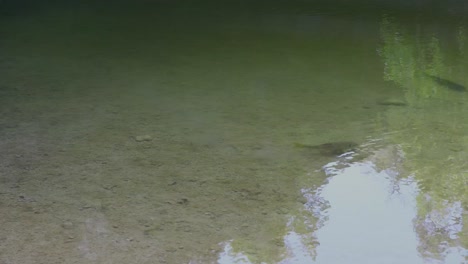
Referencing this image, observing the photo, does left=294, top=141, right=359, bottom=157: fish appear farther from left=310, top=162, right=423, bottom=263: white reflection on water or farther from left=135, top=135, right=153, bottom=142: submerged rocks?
left=135, top=135, right=153, bottom=142: submerged rocks

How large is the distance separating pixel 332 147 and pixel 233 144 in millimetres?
552

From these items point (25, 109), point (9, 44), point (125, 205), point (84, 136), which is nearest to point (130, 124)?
point (84, 136)

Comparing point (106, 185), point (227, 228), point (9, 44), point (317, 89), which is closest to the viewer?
point (227, 228)

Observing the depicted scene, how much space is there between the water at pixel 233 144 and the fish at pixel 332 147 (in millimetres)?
38

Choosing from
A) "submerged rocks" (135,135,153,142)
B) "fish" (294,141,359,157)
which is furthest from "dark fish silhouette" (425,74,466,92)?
"submerged rocks" (135,135,153,142)

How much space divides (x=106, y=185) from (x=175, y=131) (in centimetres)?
80

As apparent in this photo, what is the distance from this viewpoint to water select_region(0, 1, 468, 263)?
8.66 feet

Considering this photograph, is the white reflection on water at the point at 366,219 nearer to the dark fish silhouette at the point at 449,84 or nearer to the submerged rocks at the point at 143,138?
the submerged rocks at the point at 143,138

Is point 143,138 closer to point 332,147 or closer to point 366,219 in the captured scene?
point 332,147

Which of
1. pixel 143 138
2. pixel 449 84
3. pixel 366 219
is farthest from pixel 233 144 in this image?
pixel 449 84

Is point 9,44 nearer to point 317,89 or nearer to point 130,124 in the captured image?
point 130,124

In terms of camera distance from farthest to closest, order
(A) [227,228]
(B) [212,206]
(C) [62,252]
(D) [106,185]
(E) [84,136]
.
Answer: (E) [84,136], (D) [106,185], (B) [212,206], (A) [227,228], (C) [62,252]

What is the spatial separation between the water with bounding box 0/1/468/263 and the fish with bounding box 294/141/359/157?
0.04 m

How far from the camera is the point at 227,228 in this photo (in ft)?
8.89
